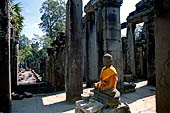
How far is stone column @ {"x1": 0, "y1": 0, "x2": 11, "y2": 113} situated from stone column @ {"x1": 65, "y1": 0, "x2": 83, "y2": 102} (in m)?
2.27

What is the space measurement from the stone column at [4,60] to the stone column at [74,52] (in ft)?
7.45

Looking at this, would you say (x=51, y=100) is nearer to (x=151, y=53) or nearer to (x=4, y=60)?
(x=4, y=60)

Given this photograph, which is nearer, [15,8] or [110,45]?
[110,45]

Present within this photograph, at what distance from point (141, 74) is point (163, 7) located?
38.1 ft

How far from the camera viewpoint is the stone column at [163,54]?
2213mm

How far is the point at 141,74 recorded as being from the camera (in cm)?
1272

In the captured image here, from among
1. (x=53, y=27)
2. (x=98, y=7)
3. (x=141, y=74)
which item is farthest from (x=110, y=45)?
(x=53, y=27)

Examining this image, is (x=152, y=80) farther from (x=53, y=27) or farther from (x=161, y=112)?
(x=53, y=27)

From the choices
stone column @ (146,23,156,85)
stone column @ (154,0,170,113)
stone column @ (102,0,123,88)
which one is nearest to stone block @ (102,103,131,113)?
stone column @ (154,0,170,113)

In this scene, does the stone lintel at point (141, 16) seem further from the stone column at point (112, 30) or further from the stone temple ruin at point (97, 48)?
the stone column at point (112, 30)

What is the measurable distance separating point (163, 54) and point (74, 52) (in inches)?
145

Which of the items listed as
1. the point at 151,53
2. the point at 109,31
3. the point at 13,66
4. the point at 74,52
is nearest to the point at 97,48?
the point at 109,31

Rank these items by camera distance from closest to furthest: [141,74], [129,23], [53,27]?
[129,23] < [141,74] < [53,27]

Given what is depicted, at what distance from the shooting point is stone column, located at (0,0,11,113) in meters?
3.83
